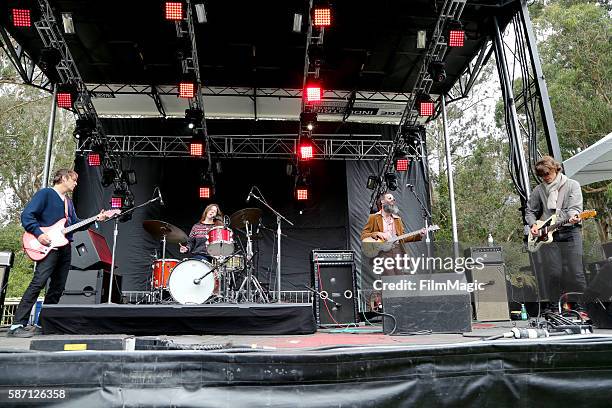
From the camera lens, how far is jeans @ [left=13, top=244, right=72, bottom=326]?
4.57m

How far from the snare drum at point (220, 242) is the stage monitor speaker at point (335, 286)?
1132 mm

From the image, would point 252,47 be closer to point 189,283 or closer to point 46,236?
point 189,283

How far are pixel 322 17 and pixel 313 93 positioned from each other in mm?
1334

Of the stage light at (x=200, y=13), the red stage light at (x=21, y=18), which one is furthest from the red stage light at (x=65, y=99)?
the stage light at (x=200, y=13)

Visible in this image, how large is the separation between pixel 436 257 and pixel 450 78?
7.00 meters

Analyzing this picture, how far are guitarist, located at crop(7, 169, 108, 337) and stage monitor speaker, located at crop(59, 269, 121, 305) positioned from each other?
1481mm

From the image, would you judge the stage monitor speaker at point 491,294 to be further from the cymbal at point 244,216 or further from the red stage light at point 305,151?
the red stage light at point 305,151

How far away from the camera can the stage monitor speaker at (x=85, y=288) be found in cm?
643

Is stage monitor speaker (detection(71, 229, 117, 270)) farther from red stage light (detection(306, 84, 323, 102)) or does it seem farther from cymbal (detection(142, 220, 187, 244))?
red stage light (detection(306, 84, 323, 102))

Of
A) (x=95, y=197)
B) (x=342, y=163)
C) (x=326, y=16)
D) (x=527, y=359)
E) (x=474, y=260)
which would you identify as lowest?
(x=527, y=359)

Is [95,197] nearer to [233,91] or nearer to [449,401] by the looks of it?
[233,91]

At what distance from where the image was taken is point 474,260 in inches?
142

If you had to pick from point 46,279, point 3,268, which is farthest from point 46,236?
point 3,268

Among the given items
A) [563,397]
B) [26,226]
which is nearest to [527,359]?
[563,397]
